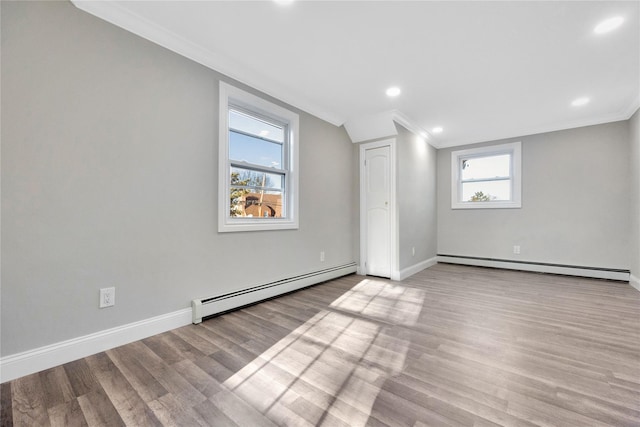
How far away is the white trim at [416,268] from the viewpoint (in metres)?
3.92

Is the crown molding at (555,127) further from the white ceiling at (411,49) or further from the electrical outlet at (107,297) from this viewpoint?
the electrical outlet at (107,297)

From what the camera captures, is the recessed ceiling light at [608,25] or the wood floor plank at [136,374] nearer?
the wood floor plank at [136,374]

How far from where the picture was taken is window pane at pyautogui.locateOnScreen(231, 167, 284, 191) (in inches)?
108

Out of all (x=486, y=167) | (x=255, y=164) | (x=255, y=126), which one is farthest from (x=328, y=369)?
(x=486, y=167)

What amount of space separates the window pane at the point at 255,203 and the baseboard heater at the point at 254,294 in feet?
2.53

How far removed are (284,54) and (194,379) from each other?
8.27 feet

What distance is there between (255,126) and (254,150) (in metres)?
0.28

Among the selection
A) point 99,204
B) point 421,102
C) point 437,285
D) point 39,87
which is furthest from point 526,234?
point 39,87

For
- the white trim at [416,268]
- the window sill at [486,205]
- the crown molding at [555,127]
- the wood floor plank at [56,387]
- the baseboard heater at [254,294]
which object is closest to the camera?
the wood floor plank at [56,387]

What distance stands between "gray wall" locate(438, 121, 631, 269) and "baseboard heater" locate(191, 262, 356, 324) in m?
3.06

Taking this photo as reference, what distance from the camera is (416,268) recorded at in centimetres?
435

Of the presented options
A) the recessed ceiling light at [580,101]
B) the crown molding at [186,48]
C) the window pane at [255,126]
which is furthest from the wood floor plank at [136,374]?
the recessed ceiling light at [580,101]

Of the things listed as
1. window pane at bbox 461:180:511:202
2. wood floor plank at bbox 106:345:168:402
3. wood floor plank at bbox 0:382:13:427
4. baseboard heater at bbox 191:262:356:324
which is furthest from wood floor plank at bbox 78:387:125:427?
window pane at bbox 461:180:511:202

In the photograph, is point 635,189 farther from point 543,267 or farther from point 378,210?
point 378,210
